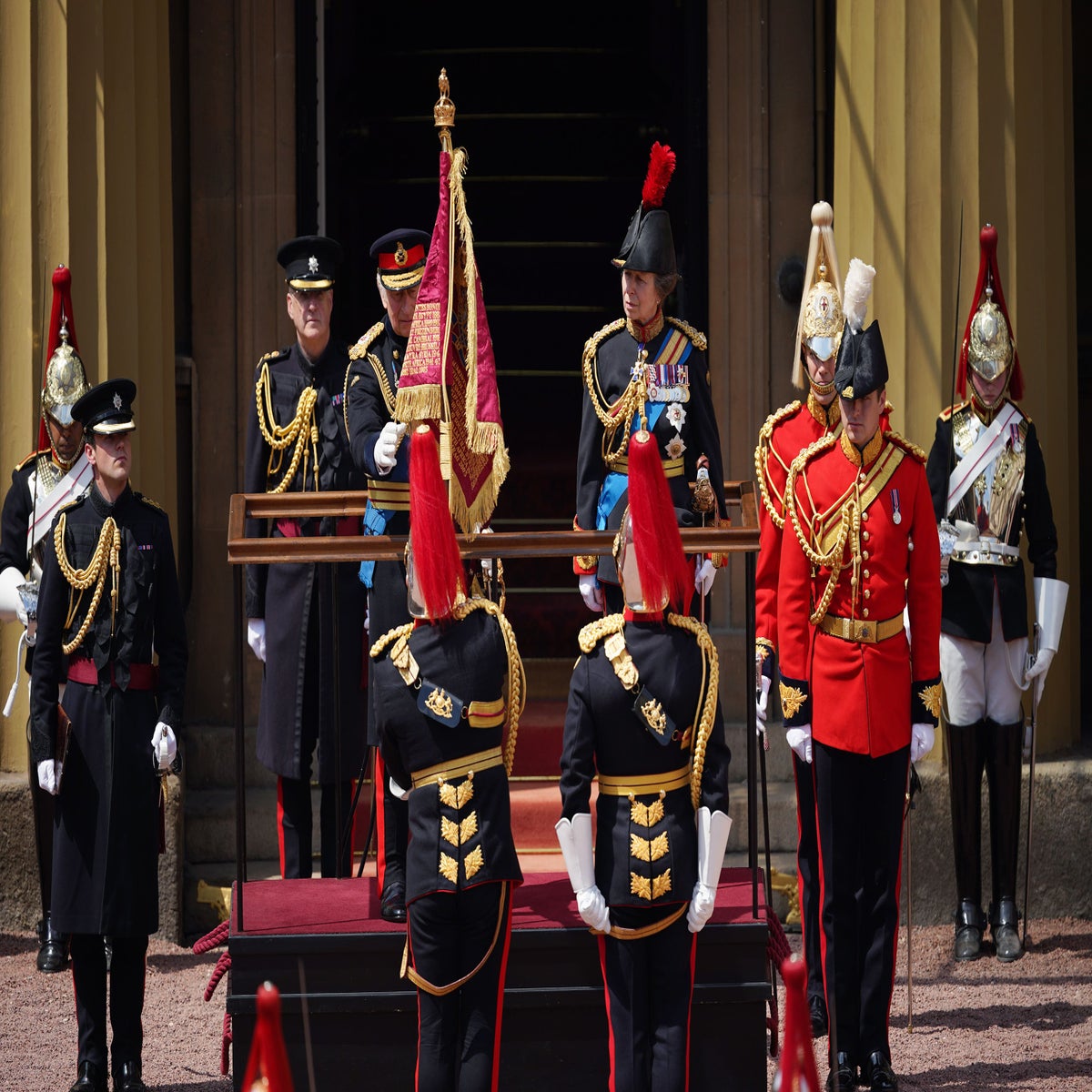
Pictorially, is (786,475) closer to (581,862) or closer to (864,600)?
(864,600)

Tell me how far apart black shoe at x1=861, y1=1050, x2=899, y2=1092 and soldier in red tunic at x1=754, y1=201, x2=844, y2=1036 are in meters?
0.40

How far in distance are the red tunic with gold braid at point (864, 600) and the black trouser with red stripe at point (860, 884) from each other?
107mm

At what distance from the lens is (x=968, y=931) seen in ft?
25.2

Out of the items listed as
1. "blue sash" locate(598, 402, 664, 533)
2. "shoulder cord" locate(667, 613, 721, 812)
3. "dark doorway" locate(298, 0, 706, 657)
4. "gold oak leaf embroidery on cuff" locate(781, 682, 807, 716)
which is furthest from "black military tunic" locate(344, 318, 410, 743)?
"dark doorway" locate(298, 0, 706, 657)

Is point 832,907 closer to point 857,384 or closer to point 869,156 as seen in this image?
point 857,384

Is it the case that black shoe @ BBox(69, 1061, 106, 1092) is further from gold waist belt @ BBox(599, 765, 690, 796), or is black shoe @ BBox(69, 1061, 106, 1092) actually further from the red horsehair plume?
the red horsehair plume

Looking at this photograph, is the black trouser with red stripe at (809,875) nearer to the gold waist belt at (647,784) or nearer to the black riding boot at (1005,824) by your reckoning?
the gold waist belt at (647,784)

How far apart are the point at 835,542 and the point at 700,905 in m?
1.42

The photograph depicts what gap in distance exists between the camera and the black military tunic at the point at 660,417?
20.7 ft

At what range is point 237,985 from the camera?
17.7 ft

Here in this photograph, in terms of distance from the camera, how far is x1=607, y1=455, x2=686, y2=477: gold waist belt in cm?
636

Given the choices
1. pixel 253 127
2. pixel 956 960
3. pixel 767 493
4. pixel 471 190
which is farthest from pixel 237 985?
pixel 471 190

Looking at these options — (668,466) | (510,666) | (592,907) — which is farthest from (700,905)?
(668,466)

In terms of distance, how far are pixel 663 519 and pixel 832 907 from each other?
1.66 metres
